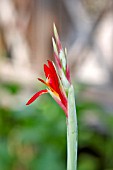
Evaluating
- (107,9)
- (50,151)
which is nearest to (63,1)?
(107,9)

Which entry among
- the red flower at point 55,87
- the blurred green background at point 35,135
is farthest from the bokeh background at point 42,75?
the red flower at point 55,87

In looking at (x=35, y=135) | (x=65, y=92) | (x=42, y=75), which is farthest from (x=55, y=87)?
(x=42, y=75)

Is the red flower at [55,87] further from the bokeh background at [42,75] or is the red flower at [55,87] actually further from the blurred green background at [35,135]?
the bokeh background at [42,75]

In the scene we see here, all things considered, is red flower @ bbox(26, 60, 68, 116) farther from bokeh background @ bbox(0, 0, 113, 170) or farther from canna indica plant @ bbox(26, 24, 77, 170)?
bokeh background @ bbox(0, 0, 113, 170)

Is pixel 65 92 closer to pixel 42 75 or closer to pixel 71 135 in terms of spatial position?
pixel 71 135

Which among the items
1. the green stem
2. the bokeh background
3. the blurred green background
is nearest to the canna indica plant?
the green stem
